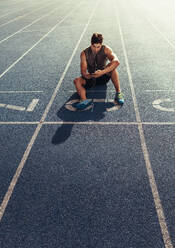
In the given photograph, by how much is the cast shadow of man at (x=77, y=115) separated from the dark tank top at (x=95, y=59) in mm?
691

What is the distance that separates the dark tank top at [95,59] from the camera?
18.1 ft

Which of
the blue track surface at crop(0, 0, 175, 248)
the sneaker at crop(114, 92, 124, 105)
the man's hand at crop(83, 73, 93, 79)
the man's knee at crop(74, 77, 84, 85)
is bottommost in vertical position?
the blue track surface at crop(0, 0, 175, 248)

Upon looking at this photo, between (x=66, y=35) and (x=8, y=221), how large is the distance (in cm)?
1048

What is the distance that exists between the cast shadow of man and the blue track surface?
0.9 inches

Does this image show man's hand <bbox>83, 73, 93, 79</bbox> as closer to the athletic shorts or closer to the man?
the man

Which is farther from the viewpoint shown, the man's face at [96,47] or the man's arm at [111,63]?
the man's arm at [111,63]

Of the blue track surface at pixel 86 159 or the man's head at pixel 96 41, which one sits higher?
the man's head at pixel 96 41

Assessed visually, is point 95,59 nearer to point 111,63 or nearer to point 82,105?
point 111,63

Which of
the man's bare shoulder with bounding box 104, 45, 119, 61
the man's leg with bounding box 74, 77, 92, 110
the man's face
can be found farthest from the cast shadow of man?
the man's face

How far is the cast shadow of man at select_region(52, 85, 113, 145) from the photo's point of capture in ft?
15.3

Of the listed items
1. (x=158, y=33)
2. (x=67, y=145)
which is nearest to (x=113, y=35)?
(x=158, y=33)

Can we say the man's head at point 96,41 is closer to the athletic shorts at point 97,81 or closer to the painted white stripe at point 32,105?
the athletic shorts at point 97,81

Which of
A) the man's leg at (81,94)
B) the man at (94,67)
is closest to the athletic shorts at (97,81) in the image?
the man at (94,67)

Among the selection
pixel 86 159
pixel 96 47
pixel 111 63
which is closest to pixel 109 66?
pixel 111 63
